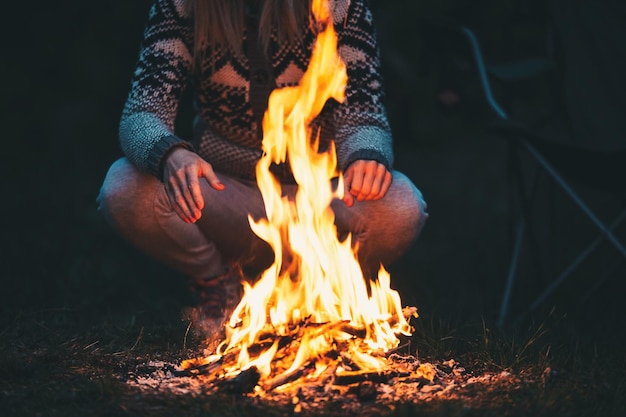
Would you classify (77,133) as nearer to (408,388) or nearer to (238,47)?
(238,47)

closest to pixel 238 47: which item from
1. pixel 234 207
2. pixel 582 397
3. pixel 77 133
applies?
pixel 234 207

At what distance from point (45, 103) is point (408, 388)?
14.4 ft

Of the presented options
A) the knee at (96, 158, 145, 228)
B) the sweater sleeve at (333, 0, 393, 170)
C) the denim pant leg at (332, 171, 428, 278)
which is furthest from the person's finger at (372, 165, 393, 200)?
the knee at (96, 158, 145, 228)

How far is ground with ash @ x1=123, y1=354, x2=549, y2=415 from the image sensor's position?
1.96m

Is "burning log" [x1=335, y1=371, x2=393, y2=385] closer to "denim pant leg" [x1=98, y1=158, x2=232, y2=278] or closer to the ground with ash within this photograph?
the ground with ash

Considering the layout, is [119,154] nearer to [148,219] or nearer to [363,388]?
[148,219]

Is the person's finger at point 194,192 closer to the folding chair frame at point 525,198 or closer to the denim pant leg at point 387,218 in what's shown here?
the denim pant leg at point 387,218

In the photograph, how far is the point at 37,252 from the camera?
366cm

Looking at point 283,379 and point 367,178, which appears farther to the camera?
point 367,178

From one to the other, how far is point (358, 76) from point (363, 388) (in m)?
1.07

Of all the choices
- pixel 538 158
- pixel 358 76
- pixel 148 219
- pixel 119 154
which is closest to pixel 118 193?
pixel 148 219

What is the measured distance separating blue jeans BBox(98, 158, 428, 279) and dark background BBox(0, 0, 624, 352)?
267mm

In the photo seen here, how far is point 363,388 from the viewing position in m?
1.98

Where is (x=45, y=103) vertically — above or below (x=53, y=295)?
above
